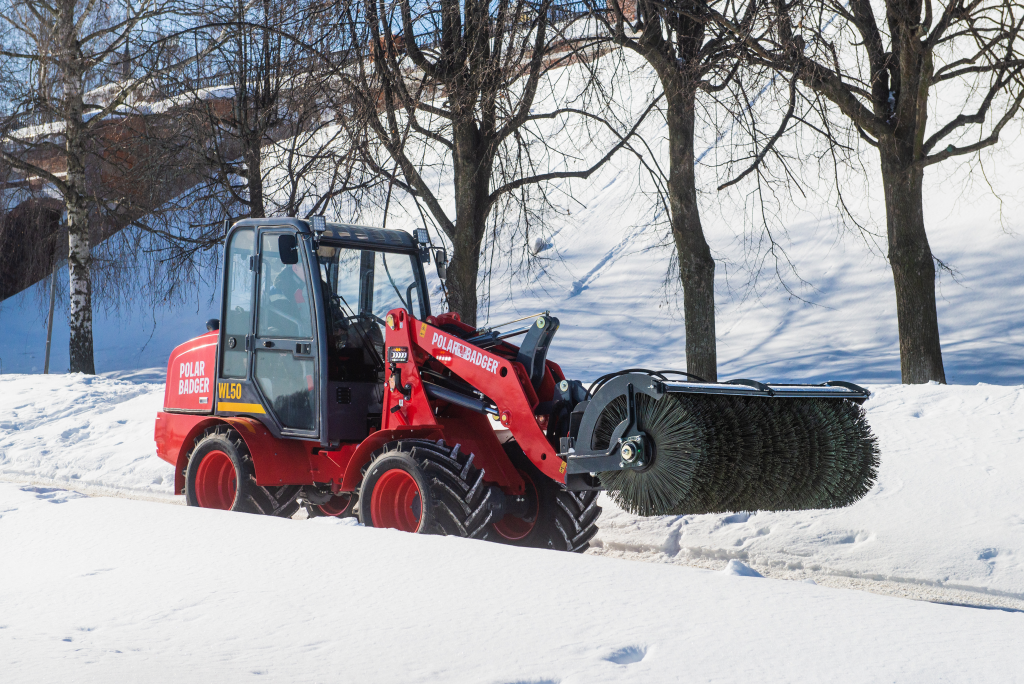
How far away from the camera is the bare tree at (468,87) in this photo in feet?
26.2

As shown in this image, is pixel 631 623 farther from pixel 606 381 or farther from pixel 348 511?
pixel 348 511

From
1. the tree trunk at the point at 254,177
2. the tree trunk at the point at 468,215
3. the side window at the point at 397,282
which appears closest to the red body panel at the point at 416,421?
the side window at the point at 397,282

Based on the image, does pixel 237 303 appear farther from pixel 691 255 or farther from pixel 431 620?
pixel 691 255

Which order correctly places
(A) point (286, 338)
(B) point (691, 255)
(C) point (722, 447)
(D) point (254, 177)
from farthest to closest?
1. (D) point (254, 177)
2. (B) point (691, 255)
3. (A) point (286, 338)
4. (C) point (722, 447)

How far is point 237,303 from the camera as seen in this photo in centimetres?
724

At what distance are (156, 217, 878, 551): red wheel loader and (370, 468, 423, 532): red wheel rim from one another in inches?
0.5

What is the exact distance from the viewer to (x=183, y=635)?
325 cm

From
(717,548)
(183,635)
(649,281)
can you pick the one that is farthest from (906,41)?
(649,281)

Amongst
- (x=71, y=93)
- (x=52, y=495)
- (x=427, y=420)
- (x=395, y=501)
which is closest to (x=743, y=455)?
(x=427, y=420)

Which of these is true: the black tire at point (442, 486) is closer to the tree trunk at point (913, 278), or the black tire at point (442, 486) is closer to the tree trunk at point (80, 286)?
the tree trunk at point (913, 278)

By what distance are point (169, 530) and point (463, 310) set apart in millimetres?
6148

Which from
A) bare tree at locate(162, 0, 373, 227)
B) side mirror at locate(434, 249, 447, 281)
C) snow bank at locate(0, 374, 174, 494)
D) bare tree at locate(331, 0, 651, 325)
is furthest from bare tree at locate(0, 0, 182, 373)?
side mirror at locate(434, 249, 447, 281)

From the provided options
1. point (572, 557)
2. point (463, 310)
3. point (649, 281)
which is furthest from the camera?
point (649, 281)

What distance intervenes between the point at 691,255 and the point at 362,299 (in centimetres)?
500
